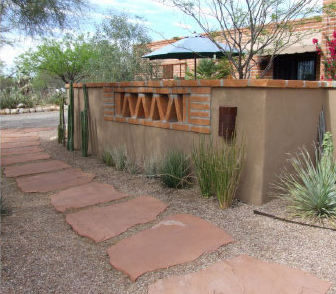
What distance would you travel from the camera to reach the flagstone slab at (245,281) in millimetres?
2256

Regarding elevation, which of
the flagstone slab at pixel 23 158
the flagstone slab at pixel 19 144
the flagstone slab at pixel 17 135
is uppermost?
the flagstone slab at pixel 17 135

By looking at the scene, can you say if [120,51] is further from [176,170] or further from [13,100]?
[13,100]

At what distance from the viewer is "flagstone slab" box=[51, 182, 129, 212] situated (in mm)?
3965

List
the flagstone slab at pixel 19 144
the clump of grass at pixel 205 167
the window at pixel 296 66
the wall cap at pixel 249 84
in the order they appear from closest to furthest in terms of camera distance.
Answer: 1. the wall cap at pixel 249 84
2. the clump of grass at pixel 205 167
3. the flagstone slab at pixel 19 144
4. the window at pixel 296 66

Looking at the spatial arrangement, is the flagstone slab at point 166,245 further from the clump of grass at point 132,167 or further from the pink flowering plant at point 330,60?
the pink flowering plant at point 330,60

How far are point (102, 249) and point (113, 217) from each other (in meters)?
0.67

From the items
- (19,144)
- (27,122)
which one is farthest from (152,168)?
(27,122)

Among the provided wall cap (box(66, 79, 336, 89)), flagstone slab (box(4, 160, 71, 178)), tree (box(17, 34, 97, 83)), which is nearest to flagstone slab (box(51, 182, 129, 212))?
flagstone slab (box(4, 160, 71, 178))

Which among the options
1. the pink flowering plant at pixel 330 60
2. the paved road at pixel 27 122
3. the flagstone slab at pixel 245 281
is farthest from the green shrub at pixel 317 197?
the paved road at pixel 27 122

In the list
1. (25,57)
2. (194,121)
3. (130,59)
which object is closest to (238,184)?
(194,121)

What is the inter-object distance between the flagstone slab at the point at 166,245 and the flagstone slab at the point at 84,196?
3.39 feet

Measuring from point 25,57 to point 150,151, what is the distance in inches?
900

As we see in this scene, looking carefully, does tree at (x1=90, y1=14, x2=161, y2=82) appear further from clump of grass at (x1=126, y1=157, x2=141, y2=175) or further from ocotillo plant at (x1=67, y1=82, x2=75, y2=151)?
clump of grass at (x1=126, y1=157, x2=141, y2=175)

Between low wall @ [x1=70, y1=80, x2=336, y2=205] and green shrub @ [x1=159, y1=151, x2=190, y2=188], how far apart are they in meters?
0.18
